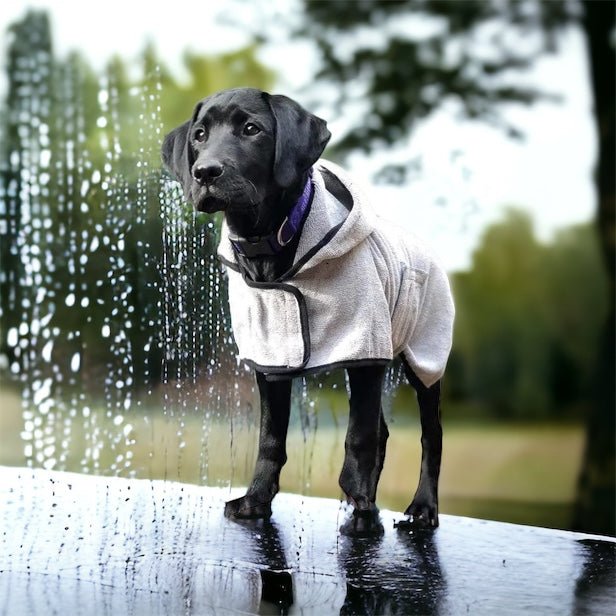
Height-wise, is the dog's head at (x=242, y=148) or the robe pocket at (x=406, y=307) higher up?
the dog's head at (x=242, y=148)

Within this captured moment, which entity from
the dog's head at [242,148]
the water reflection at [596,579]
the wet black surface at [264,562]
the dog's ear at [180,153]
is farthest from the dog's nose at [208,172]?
the water reflection at [596,579]

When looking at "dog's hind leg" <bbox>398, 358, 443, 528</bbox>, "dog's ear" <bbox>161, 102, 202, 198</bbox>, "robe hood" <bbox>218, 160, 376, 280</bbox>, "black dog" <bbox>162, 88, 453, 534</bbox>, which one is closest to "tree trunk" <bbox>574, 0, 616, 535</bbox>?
"dog's hind leg" <bbox>398, 358, 443, 528</bbox>

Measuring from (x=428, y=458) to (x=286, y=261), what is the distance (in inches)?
36.3

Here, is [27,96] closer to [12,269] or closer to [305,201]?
[12,269]

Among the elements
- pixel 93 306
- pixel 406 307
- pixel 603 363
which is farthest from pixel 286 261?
pixel 93 306

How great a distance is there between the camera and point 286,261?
2.85m

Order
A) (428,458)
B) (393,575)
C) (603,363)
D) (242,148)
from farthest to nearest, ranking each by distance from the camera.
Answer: (603,363) < (428,458) < (393,575) < (242,148)

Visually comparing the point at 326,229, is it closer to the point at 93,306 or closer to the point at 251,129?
the point at 251,129

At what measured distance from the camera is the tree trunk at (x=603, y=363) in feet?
20.1

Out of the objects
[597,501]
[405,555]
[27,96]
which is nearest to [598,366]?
[597,501]

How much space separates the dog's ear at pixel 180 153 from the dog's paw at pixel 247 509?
973mm

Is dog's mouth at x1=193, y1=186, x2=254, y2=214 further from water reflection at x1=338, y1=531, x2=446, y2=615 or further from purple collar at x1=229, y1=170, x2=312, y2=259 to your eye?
water reflection at x1=338, y1=531, x2=446, y2=615

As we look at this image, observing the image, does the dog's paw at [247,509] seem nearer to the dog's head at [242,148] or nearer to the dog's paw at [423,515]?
the dog's paw at [423,515]

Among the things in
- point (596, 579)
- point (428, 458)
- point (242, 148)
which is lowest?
point (596, 579)
